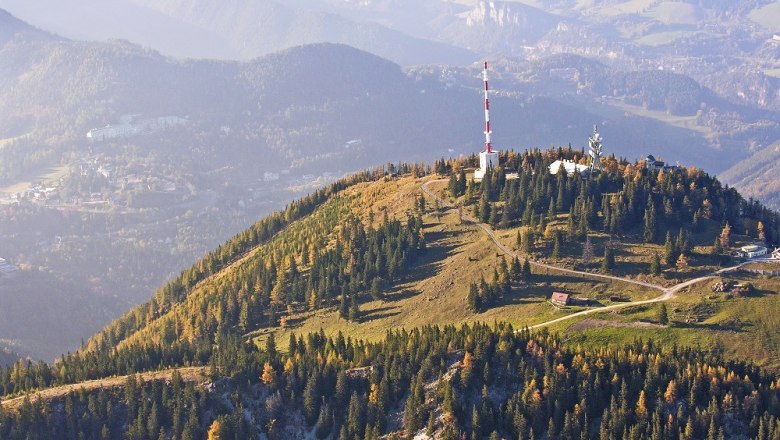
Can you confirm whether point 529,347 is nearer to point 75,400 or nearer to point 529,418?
point 529,418

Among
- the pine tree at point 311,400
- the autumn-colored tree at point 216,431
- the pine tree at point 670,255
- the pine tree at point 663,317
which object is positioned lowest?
the autumn-colored tree at point 216,431

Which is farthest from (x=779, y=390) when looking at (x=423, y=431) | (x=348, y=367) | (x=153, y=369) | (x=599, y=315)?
(x=153, y=369)

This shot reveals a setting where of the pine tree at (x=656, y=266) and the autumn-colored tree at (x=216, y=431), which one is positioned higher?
the pine tree at (x=656, y=266)

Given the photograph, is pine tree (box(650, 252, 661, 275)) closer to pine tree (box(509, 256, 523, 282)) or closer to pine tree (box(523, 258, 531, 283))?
pine tree (box(523, 258, 531, 283))

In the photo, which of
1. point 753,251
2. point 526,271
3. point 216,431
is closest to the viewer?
point 216,431

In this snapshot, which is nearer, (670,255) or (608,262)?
(670,255)

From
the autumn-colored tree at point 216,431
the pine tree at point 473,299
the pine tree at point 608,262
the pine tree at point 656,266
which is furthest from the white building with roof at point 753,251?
the autumn-colored tree at point 216,431

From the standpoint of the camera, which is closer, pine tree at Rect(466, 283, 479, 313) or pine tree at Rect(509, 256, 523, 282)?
pine tree at Rect(466, 283, 479, 313)

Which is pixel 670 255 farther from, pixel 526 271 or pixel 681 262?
pixel 526 271

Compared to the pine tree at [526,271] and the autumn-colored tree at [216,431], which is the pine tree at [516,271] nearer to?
the pine tree at [526,271]

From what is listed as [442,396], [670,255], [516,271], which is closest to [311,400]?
[442,396]

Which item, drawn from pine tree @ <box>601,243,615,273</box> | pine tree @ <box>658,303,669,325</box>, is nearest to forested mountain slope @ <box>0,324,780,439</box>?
pine tree @ <box>658,303,669,325</box>
